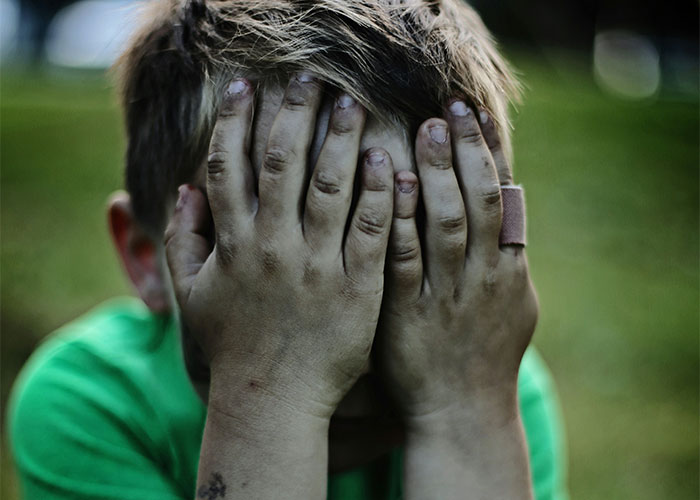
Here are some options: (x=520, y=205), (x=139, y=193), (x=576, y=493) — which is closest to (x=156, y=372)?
(x=139, y=193)

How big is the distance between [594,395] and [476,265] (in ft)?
9.26

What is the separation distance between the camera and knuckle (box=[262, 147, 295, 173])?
135cm

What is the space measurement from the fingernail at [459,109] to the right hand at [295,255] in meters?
0.16

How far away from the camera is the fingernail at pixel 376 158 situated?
1345mm

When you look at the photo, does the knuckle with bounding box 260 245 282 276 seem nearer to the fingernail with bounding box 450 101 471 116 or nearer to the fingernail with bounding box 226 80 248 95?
the fingernail with bounding box 226 80 248 95

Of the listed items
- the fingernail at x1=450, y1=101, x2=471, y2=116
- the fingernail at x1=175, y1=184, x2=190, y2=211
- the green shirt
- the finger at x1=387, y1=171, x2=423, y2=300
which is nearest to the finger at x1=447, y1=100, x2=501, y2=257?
the fingernail at x1=450, y1=101, x2=471, y2=116

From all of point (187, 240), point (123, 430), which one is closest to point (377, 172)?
point (187, 240)

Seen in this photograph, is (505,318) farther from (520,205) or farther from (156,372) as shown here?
(156,372)

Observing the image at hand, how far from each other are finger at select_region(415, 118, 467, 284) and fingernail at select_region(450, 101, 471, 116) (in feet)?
0.11

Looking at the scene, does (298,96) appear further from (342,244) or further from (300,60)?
(342,244)

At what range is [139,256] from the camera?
1.99 m

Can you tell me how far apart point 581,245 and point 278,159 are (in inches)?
202

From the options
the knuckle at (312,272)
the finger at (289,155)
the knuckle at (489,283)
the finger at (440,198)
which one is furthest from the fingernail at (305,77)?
the knuckle at (489,283)

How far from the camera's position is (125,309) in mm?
2471
